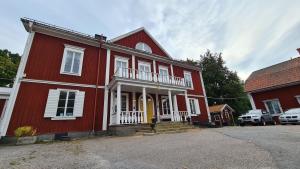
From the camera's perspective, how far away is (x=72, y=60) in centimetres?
1098

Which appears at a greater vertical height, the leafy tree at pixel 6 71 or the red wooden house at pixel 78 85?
the leafy tree at pixel 6 71

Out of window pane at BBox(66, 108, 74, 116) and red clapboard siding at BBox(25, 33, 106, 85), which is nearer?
red clapboard siding at BBox(25, 33, 106, 85)

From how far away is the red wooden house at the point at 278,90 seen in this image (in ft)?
49.0

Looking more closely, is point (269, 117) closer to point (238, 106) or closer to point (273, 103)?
point (273, 103)

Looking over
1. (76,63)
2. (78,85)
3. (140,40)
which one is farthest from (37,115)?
(140,40)

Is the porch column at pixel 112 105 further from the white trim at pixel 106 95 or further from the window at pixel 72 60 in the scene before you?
the window at pixel 72 60

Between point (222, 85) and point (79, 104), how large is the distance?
2947 cm

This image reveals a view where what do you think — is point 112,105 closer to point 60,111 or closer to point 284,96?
point 60,111

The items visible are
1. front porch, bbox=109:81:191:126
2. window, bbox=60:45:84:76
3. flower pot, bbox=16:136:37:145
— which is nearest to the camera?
flower pot, bbox=16:136:37:145

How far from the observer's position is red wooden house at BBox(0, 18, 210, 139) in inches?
350

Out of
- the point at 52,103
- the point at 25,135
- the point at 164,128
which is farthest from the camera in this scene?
the point at 164,128

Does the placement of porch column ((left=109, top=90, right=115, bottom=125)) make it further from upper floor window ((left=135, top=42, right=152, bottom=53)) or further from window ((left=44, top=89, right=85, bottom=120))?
upper floor window ((left=135, top=42, right=152, bottom=53))

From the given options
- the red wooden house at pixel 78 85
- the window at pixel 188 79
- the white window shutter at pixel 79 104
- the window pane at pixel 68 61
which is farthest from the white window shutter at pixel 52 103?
the window at pixel 188 79

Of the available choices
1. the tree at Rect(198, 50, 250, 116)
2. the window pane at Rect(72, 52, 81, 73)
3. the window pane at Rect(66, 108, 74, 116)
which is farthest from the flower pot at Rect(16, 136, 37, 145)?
the tree at Rect(198, 50, 250, 116)
